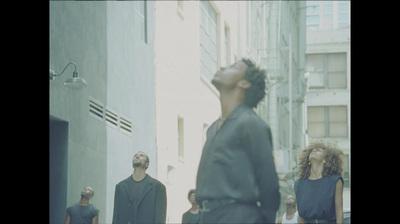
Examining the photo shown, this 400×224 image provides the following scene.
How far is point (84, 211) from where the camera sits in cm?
612

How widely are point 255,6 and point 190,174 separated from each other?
1120 mm

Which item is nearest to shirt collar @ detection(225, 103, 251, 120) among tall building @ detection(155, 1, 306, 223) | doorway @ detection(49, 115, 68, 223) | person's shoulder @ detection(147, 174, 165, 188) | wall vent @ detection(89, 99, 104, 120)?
tall building @ detection(155, 1, 306, 223)

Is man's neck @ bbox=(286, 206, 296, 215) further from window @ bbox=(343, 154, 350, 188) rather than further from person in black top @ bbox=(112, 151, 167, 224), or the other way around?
person in black top @ bbox=(112, 151, 167, 224)

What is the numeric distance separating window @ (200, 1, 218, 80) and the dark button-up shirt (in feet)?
1.83

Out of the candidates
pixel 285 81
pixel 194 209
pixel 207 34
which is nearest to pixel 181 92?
pixel 207 34

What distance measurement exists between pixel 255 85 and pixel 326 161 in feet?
2.13

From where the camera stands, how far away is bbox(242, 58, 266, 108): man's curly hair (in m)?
5.45

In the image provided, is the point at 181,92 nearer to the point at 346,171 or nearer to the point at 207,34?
the point at 207,34

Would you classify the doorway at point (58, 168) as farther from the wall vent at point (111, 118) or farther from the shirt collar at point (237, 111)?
the shirt collar at point (237, 111)

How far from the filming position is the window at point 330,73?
19.8 ft

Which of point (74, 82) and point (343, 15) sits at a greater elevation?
point (343, 15)

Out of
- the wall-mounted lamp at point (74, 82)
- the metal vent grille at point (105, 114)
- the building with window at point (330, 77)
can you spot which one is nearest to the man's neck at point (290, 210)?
the building with window at point (330, 77)
